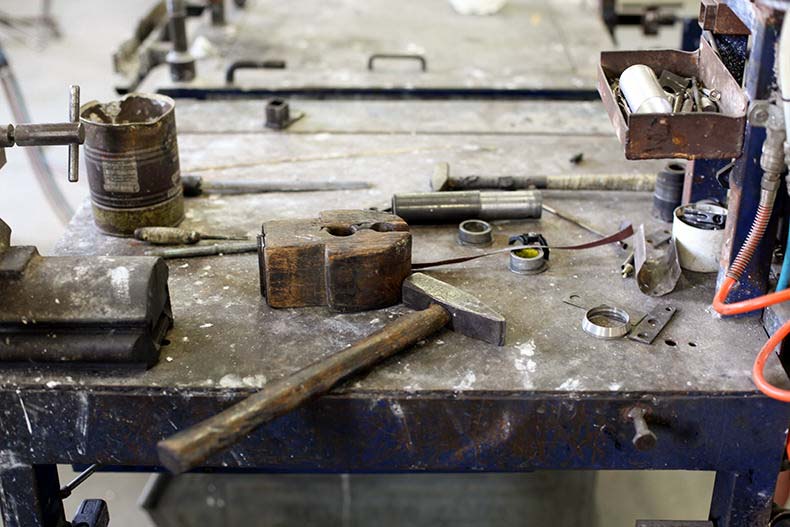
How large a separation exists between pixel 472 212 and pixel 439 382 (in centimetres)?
54

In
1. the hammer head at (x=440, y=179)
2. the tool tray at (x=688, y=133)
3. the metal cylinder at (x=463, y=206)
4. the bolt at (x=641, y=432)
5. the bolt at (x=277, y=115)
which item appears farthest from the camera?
the bolt at (x=277, y=115)

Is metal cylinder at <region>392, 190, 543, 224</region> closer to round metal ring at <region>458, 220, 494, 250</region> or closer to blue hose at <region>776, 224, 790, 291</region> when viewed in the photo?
round metal ring at <region>458, 220, 494, 250</region>

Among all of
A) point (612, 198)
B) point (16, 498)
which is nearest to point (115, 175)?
point (16, 498)

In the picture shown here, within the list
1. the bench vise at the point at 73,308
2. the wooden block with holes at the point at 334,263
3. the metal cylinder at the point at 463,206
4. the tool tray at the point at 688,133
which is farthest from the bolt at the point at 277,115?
the tool tray at the point at 688,133

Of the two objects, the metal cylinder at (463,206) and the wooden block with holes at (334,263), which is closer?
the wooden block with holes at (334,263)

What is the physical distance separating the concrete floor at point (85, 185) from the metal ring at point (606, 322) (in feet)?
4.25

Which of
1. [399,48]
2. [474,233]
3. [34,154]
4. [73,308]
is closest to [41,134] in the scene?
[73,308]

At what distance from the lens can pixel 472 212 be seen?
5.57ft

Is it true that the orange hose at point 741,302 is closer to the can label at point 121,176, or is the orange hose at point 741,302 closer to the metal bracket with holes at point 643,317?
the metal bracket with holes at point 643,317

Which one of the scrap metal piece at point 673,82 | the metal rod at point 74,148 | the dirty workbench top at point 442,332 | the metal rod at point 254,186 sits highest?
the scrap metal piece at point 673,82

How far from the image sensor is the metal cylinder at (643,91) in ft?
4.29

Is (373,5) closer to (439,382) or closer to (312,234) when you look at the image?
(312,234)

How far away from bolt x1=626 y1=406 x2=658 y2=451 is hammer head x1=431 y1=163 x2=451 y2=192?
738mm

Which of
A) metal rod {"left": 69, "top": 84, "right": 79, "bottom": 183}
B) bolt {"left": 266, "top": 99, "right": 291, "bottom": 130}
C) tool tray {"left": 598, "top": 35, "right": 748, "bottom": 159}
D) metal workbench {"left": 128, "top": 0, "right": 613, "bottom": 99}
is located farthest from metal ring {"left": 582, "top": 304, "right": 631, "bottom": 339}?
metal workbench {"left": 128, "top": 0, "right": 613, "bottom": 99}
